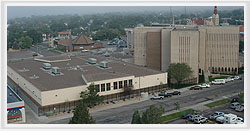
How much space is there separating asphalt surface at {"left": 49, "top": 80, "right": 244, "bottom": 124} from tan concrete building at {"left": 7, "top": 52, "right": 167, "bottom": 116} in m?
2.59

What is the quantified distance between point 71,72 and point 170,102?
13257mm

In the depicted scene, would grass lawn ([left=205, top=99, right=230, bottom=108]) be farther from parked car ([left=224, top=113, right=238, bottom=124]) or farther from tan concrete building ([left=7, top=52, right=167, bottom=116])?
tan concrete building ([left=7, top=52, right=167, bottom=116])

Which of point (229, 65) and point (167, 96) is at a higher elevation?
point (229, 65)

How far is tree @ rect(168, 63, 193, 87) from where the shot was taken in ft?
128

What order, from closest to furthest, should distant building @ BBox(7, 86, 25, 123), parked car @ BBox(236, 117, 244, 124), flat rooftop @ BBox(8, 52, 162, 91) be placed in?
1. parked car @ BBox(236, 117, 244, 124)
2. distant building @ BBox(7, 86, 25, 123)
3. flat rooftop @ BBox(8, 52, 162, 91)

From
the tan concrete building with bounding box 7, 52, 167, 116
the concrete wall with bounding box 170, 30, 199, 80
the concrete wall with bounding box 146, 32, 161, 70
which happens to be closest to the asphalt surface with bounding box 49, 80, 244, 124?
the tan concrete building with bounding box 7, 52, 167, 116

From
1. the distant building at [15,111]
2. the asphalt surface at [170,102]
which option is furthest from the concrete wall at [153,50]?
the distant building at [15,111]

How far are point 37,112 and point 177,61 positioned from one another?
2091cm

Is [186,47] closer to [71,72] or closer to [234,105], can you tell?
[234,105]

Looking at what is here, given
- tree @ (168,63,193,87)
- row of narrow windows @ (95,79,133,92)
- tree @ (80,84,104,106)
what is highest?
tree @ (168,63,193,87)

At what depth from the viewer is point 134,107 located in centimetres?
3106

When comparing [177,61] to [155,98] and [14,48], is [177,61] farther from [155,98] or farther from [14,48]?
[14,48]

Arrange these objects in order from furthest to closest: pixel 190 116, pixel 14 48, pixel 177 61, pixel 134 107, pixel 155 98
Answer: pixel 14 48 → pixel 177 61 → pixel 155 98 → pixel 134 107 → pixel 190 116

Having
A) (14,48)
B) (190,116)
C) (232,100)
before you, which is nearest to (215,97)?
(232,100)
